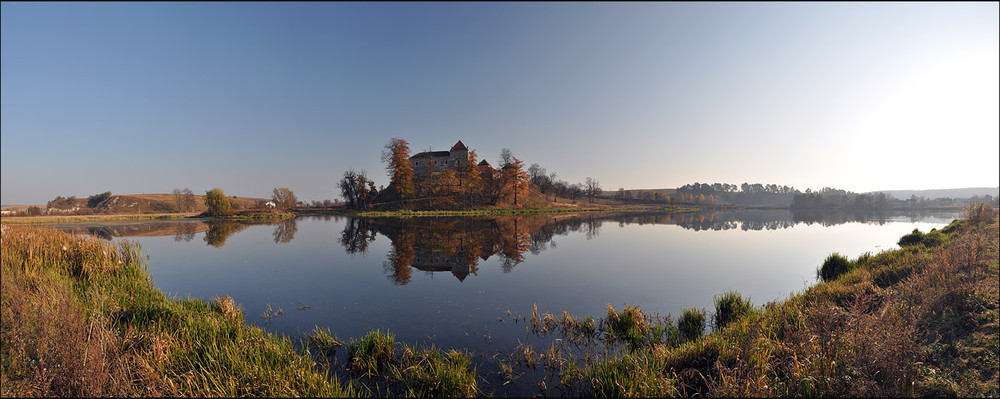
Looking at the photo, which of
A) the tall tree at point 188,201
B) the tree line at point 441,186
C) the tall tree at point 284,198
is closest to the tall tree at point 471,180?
the tree line at point 441,186

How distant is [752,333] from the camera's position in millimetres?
Answer: 6535

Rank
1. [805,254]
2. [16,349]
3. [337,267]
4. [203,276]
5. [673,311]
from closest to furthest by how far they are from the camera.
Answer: [16,349] → [673,311] → [203,276] → [337,267] → [805,254]

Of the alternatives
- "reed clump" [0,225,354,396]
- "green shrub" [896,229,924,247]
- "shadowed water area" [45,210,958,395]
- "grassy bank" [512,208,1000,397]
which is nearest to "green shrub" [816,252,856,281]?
"shadowed water area" [45,210,958,395]

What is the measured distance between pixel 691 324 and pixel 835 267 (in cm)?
1258

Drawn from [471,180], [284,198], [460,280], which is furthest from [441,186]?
[460,280]

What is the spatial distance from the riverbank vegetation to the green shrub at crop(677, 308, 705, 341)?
0.16 ft

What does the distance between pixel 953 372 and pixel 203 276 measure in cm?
2428

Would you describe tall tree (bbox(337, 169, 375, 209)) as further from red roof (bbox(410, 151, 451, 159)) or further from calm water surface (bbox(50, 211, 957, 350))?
calm water surface (bbox(50, 211, 957, 350))

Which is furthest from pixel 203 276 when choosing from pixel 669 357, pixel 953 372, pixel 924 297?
pixel 924 297

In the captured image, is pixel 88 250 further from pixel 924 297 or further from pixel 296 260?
pixel 924 297

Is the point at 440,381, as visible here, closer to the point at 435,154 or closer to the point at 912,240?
the point at 912,240

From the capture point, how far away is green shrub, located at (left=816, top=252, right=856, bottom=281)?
15102mm

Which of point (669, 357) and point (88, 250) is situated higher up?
point (88, 250)

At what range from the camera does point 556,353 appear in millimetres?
7699
